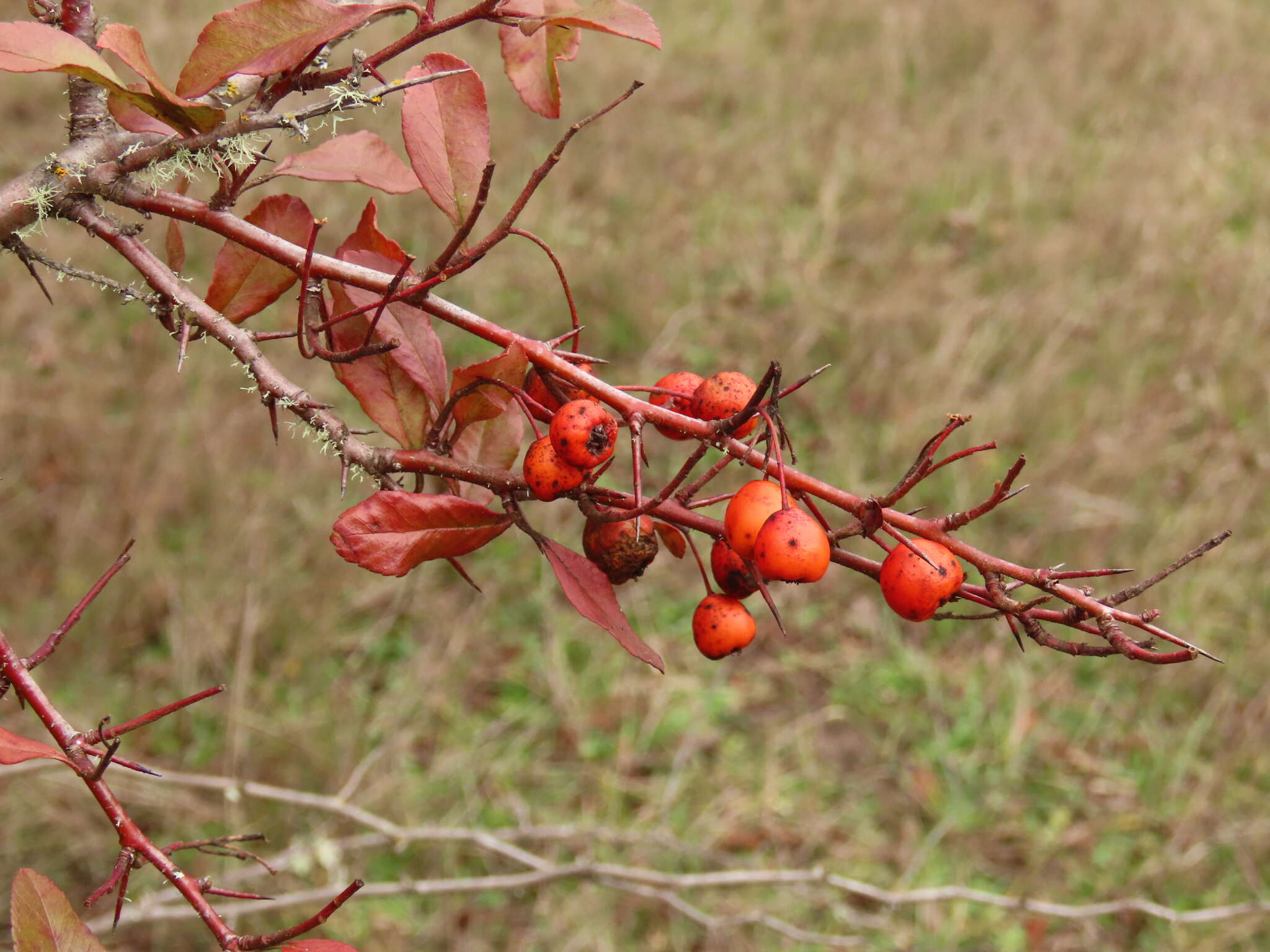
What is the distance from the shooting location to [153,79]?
722 millimetres

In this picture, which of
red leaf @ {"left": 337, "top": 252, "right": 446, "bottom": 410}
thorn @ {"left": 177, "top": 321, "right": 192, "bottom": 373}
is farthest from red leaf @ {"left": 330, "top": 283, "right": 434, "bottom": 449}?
thorn @ {"left": 177, "top": 321, "right": 192, "bottom": 373}

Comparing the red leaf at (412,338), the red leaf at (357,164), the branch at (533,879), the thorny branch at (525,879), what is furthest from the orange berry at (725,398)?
the branch at (533,879)

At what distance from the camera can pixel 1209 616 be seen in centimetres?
337

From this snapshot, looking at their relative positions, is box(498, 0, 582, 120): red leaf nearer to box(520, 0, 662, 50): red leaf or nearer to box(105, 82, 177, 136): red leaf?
box(520, 0, 662, 50): red leaf

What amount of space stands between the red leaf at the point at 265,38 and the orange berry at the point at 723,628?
20.1 inches

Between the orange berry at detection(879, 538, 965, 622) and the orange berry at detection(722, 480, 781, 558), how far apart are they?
89 millimetres

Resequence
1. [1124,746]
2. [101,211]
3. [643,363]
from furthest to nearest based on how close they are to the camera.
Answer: [643,363] → [1124,746] → [101,211]

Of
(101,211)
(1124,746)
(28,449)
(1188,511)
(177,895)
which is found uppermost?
(101,211)

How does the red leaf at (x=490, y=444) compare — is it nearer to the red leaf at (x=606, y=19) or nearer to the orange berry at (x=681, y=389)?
the orange berry at (x=681, y=389)

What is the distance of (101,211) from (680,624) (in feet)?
8.63

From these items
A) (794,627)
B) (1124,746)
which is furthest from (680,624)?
(1124,746)

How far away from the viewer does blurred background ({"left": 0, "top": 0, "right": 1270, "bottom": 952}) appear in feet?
9.02

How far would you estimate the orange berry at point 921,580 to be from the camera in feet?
2.19

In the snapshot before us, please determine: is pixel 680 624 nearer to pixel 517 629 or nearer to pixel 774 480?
pixel 517 629
